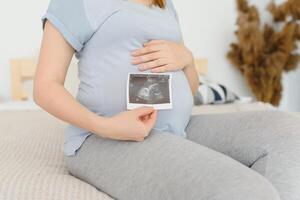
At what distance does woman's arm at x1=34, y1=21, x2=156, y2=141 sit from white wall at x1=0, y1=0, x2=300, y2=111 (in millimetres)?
1699

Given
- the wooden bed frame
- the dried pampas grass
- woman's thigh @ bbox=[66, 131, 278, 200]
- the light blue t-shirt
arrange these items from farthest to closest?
the dried pampas grass, the wooden bed frame, the light blue t-shirt, woman's thigh @ bbox=[66, 131, 278, 200]

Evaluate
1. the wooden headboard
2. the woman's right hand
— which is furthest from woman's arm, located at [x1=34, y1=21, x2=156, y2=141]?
the wooden headboard

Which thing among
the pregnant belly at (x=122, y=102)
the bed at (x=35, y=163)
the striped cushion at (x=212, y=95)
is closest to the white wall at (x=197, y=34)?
the striped cushion at (x=212, y=95)

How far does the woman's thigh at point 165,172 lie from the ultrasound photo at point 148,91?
10 centimetres

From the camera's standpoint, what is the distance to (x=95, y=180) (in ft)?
2.96

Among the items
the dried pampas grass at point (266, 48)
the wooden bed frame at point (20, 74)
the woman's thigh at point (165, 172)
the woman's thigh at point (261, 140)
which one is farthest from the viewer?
the dried pampas grass at point (266, 48)

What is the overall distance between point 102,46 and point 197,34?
1.91 metres

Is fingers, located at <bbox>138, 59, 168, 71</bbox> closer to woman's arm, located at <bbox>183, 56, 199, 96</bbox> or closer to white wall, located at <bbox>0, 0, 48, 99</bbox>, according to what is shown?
woman's arm, located at <bbox>183, 56, 199, 96</bbox>

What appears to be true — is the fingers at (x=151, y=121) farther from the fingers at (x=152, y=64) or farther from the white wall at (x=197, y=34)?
the white wall at (x=197, y=34)

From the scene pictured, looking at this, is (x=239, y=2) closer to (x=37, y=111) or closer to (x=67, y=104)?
(x=37, y=111)

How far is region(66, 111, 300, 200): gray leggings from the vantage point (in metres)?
0.69

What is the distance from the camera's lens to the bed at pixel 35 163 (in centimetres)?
83

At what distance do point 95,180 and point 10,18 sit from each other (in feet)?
6.15

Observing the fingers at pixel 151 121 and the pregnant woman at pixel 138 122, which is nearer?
the pregnant woman at pixel 138 122
